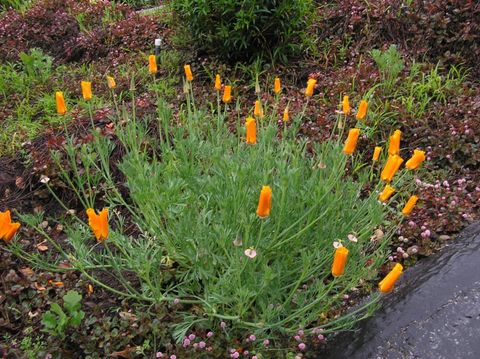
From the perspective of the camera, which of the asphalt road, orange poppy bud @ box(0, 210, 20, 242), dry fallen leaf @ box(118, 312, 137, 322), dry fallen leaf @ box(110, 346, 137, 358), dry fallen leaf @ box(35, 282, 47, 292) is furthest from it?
dry fallen leaf @ box(35, 282, 47, 292)

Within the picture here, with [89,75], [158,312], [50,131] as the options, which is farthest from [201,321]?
[89,75]

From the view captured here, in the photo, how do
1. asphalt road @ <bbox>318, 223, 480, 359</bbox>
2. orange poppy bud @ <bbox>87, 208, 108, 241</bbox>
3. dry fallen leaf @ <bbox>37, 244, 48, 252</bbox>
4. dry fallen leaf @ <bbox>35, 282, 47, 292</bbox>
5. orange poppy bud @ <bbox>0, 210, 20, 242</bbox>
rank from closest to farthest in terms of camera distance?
1. orange poppy bud @ <bbox>87, 208, 108, 241</bbox>
2. orange poppy bud @ <bbox>0, 210, 20, 242</bbox>
3. asphalt road @ <bbox>318, 223, 480, 359</bbox>
4. dry fallen leaf @ <bbox>35, 282, 47, 292</bbox>
5. dry fallen leaf @ <bbox>37, 244, 48, 252</bbox>

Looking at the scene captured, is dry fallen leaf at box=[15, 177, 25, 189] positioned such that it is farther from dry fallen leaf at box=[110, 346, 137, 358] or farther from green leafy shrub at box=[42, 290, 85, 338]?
dry fallen leaf at box=[110, 346, 137, 358]

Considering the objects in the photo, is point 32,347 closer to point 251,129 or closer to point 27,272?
point 27,272

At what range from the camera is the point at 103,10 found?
19.0 ft

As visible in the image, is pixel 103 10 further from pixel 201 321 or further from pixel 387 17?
pixel 201 321

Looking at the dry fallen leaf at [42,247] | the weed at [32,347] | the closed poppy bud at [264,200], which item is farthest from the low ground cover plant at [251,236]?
the dry fallen leaf at [42,247]

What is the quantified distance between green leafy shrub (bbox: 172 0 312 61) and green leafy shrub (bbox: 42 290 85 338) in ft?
8.03

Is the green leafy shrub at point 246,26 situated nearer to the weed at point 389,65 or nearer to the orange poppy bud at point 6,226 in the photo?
the weed at point 389,65

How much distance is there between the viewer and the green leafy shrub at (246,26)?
4.07m

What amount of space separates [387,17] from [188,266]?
298 cm

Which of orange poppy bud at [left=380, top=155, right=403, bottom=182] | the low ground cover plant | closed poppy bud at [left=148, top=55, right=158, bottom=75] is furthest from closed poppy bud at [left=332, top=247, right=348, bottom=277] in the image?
closed poppy bud at [left=148, top=55, right=158, bottom=75]

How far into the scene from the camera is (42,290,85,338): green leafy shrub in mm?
2238

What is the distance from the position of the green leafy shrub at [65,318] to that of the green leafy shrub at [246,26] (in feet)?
8.03
